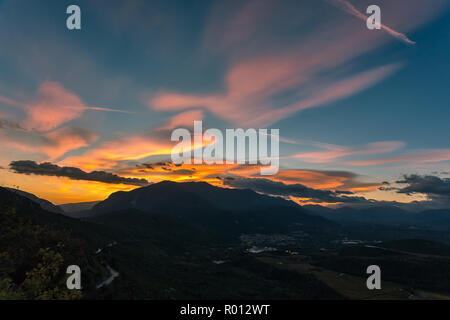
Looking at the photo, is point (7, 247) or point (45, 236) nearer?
point (7, 247)
